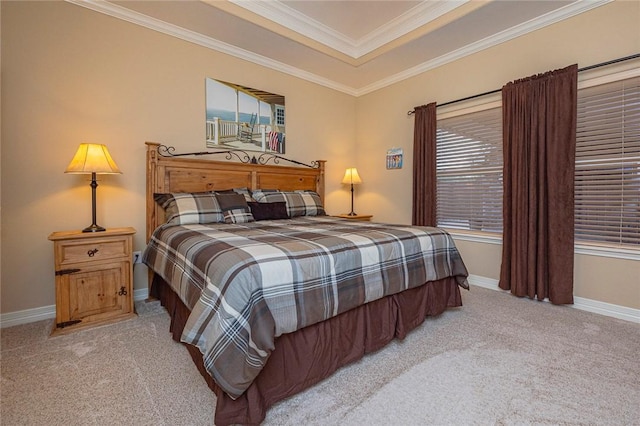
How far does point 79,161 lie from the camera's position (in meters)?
2.29

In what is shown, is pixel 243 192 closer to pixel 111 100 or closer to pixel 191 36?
pixel 111 100

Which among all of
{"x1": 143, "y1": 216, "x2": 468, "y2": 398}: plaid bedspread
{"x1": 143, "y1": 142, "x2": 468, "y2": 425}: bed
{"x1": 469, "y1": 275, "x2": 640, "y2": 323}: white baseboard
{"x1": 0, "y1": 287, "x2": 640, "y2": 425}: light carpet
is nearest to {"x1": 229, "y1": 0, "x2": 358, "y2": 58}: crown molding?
{"x1": 143, "y1": 142, "x2": 468, "y2": 425}: bed

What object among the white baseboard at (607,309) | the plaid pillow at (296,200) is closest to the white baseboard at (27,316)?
the plaid pillow at (296,200)

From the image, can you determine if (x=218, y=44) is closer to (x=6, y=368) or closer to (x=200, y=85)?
(x=200, y=85)

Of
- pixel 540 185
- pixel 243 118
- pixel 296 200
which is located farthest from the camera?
pixel 243 118

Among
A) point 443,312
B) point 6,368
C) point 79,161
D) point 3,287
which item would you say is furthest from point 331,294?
point 3,287

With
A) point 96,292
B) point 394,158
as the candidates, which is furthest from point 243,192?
point 394,158

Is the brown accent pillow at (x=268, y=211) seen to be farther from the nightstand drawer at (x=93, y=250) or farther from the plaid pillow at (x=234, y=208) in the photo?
the nightstand drawer at (x=93, y=250)

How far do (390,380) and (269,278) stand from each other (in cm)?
92

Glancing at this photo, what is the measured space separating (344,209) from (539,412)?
11.8 feet

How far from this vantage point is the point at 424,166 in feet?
12.3

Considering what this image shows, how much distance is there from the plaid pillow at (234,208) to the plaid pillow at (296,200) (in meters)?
0.33

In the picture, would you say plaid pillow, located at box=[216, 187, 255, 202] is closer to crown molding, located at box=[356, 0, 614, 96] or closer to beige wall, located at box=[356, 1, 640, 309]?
beige wall, located at box=[356, 1, 640, 309]

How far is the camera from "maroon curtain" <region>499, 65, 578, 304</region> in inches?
103
